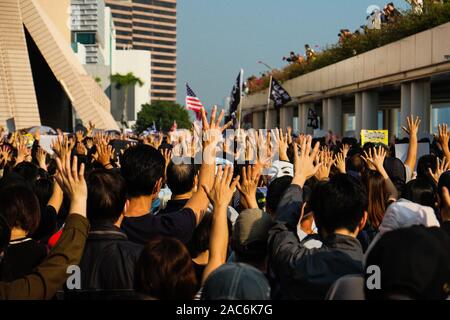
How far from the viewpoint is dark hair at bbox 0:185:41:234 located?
441 cm

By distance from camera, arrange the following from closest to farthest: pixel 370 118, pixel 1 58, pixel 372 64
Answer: pixel 372 64, pixel 370 118, pixel 1 58

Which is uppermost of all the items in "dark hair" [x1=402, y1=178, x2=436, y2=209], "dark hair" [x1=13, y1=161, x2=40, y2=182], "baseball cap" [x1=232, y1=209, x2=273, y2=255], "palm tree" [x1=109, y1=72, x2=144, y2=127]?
"palm tree" [x1=109, y1=72, x2=144, y2=127]

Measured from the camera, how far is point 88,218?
13.7 ft

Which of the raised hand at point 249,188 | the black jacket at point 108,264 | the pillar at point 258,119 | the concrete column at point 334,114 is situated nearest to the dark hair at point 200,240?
the raised hand at point 249,188

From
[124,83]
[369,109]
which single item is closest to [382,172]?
[369,109]

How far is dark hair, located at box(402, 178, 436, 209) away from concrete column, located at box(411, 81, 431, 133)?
18271mm

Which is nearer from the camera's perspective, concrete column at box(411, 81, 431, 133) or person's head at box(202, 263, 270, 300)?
person's head at box(202, 263, 270, 300)

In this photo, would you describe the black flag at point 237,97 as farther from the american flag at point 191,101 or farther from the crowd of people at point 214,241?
the crowd of people at point 214,241

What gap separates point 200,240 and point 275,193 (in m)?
0.65

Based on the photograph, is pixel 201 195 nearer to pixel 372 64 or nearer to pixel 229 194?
pixel 229 194

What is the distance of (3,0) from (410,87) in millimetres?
30250

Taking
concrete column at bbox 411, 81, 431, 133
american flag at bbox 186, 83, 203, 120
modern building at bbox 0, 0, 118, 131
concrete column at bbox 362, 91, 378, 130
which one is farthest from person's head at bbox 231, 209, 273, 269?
modern building at bbox 0, 0, 118, 131

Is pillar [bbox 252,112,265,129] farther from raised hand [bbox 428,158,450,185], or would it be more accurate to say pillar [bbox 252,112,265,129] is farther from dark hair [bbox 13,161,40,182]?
raised hand [bbox 428,158,450,185]
